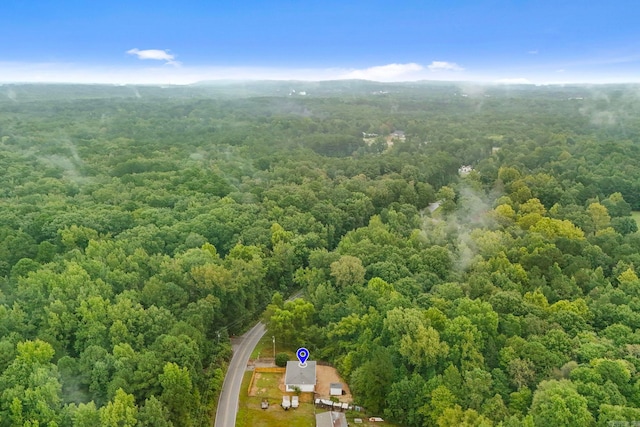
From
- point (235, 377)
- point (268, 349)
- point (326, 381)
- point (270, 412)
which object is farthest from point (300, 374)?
point (268, 349)

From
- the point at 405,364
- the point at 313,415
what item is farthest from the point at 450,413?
the point at 313,415

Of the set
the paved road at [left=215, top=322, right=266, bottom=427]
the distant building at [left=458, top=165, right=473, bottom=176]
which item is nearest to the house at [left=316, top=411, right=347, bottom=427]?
the paved road at [left=215, top=322, right=266, bottom=427]

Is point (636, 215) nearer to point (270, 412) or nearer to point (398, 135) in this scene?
point (270, 412)

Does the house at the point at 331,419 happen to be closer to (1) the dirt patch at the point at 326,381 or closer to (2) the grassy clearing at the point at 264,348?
(1) the dirt patch at the point at 326,381

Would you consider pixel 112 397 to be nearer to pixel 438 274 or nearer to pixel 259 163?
pixel 438 274

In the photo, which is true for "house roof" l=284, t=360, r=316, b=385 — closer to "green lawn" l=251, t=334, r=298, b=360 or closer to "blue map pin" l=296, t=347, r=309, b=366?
"blue map pin" l=296, t=347, r=309, b=366

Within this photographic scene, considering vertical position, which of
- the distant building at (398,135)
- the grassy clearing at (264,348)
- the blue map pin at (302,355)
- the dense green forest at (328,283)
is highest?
the distant building at (398,135)

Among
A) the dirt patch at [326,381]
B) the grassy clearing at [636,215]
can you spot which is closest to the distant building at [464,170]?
the grassy clearing at [636,215]
